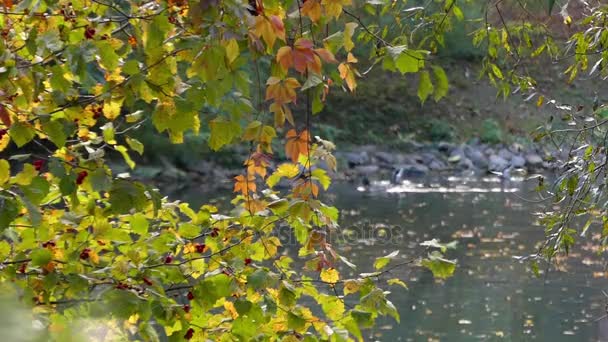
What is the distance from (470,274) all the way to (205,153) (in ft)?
34.9

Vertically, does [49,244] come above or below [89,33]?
A: below

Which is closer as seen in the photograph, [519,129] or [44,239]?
[44,239]

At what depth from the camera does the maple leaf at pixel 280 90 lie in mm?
1832

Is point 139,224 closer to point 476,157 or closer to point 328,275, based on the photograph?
point 328,275

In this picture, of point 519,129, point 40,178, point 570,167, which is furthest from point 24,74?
point 519,129

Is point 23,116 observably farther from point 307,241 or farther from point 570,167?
point 570,167

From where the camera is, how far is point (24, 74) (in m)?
1.95

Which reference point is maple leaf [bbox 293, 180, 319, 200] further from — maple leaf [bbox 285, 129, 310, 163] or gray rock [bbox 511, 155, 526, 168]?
gray rock [bbox 511, 155, 526, 168]

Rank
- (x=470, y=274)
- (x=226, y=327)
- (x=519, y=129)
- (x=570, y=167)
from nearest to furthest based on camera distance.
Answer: (x=226, y=327)
(x=570, y=167)
(x=470, y=274)
(x=519, y=129)

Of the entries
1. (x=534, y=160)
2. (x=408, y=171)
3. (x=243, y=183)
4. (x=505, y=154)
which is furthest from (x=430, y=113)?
(x=243, y=183)

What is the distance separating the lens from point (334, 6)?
74.1 inches

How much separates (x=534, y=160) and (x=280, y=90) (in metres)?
19.6

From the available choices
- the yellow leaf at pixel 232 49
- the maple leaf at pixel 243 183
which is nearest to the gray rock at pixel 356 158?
the maple leaf at pixel 243 183

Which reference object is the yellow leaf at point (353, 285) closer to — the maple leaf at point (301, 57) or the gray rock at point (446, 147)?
the maple leaf at point (301, 57)
